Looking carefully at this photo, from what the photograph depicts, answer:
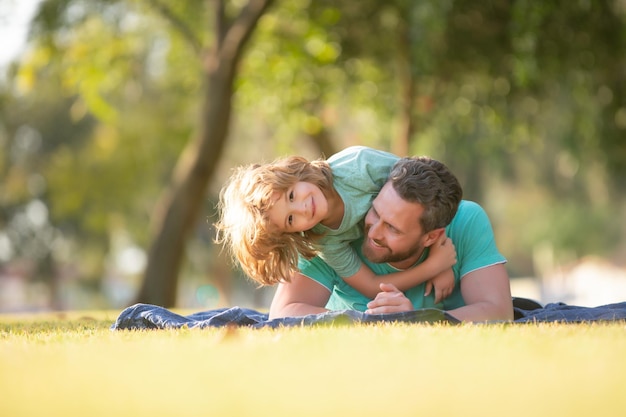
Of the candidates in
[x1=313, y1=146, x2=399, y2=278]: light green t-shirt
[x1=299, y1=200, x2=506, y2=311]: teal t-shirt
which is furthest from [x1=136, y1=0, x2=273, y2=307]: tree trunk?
[x1=313, y1=146, x2=399, y2=278]: light green t-shirt

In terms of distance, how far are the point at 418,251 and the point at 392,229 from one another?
277mm

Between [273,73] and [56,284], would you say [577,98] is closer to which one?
[273,73]

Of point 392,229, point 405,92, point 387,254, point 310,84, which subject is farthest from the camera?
point 310,84

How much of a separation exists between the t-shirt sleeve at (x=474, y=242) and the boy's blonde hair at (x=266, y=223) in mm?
741

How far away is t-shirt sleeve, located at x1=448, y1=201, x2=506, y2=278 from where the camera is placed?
15.2 feet

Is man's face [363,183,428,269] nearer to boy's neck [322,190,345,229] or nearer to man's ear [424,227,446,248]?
→ man's ear [424,227,446,248]

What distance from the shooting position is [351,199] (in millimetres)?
4613

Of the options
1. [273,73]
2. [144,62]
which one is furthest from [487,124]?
[144,62]

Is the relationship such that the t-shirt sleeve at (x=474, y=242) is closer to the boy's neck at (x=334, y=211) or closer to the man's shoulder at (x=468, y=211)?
the man's shoulder at (x=468, y=211)

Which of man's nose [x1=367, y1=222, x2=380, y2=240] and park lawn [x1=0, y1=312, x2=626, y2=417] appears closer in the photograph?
park lawn [x1=0, y1=312, x2=626, y2=417]

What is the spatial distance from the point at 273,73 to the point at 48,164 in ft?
51.0

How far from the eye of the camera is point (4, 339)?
412 cm

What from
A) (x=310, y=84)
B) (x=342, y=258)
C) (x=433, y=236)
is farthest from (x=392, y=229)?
(x=310, y=84)

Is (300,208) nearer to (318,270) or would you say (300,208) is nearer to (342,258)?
(342,258)
